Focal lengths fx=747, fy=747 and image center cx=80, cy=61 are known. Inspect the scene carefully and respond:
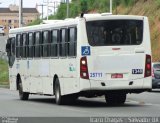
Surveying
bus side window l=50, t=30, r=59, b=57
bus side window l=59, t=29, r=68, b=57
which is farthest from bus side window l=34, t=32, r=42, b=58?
bus side window l=59, t=29, r=68, b=57

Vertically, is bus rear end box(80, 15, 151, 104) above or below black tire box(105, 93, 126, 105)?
above

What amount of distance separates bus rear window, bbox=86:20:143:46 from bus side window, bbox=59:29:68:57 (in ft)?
5.07

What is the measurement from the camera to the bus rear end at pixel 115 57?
82.0 ft

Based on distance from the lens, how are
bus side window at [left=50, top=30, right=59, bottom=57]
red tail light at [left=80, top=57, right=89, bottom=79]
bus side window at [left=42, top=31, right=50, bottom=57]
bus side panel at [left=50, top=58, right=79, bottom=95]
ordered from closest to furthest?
red tail light at [left=80, top=57, right=89, bottom=79] → bus side panel at [left=50, top=58, right=79, bottom=95] → bus side window at [left=50, top=30, right=59, bottom=57] → bus side window at [left=42, top=31, right=50, bottom=57]

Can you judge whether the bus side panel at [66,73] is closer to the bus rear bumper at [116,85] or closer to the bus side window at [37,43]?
the bus rear bumper at [116,85]

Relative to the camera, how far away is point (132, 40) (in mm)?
25703

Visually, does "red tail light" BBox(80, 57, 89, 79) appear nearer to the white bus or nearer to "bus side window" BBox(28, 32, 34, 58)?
the white bus

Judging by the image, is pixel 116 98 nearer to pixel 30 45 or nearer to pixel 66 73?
pixel 66 73

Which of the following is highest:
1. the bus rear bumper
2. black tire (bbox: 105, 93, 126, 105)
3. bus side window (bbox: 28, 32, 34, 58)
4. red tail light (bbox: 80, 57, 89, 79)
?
bus side window (bbox: 28, 32, 34, 58)

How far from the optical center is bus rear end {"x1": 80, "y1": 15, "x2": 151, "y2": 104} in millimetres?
25000

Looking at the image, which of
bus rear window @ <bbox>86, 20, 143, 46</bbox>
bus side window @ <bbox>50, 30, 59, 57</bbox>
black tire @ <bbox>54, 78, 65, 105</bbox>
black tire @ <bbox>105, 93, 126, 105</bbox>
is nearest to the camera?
bus rear window @ <bbox>86, 20, 143, 46</bbox>

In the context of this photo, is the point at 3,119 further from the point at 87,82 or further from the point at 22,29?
the point at 22,29

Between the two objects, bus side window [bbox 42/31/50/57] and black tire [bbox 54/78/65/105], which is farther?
bus side window [bbox 42/31/50/57]

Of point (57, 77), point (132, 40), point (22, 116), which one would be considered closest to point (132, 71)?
point (132, 40)
